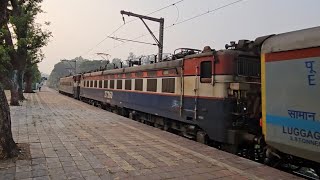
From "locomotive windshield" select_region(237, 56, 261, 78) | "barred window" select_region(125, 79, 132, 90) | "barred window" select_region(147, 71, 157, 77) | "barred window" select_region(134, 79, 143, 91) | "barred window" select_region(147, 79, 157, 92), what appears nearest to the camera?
"locomotive windshield" select_region(237, 56, 261, 78)

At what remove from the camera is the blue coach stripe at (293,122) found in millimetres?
5340

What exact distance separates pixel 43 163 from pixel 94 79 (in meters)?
19.8

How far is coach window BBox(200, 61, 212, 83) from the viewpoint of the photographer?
935 centimetres

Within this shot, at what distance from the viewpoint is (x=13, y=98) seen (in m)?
20.7

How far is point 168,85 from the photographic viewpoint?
11938mm

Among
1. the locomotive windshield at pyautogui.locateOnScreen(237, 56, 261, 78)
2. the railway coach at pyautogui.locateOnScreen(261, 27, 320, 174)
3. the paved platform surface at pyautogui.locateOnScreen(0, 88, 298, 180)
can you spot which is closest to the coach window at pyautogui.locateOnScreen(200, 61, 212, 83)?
the locomotive windshield at pyautogui.locateOnScreen(237, 56, 261, 78)

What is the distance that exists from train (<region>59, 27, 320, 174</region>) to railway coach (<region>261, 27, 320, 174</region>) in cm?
2

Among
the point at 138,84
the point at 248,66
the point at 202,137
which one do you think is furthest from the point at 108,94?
the point at 248,66

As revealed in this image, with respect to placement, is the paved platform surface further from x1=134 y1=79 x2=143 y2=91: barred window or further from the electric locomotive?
x1=134 y1=79 x2=143 y2=91: barred window

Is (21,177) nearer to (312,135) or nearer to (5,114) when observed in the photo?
(5,114)

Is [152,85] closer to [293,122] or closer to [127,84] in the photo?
[127,84]

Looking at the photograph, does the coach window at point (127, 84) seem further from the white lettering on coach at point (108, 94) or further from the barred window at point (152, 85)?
the white lettering on coach at point (108, 94)

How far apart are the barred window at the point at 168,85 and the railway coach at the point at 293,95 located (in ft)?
17.1

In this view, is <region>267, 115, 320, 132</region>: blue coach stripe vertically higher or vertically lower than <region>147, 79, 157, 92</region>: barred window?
lower
